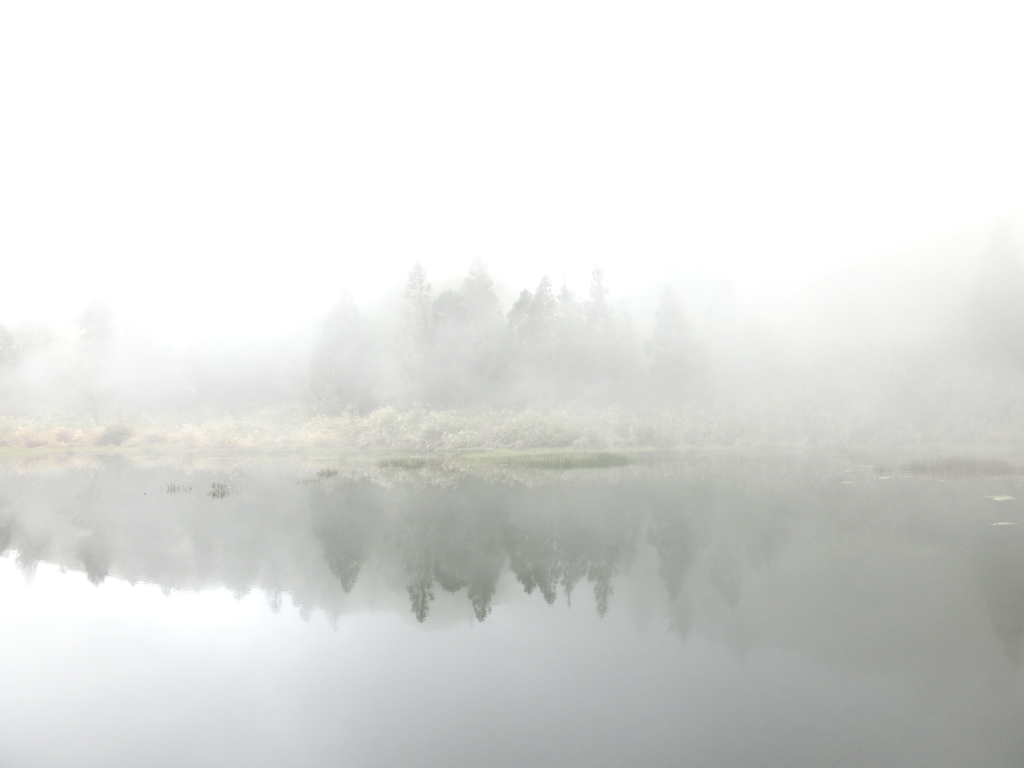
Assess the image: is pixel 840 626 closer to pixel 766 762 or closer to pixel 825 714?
pixel 825 714

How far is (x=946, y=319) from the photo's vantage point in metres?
48.7

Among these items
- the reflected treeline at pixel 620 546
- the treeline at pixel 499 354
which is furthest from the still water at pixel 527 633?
→ the treeline at pixel 499 354

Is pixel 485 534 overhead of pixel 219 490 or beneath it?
beneath

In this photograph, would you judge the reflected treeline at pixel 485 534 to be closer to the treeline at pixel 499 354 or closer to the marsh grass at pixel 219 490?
the marsh grass at pixel 219 490

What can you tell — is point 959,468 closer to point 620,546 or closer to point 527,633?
point 620,546

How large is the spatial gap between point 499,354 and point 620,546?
36.2 metres

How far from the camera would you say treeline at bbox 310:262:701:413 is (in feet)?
161

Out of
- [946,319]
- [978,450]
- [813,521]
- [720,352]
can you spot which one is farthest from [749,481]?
[946,319]

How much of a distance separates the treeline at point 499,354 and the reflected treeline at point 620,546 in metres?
20.2

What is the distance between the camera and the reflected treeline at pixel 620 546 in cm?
1278

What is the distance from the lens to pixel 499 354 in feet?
174

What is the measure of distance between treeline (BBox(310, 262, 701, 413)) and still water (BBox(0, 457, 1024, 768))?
1008 inches

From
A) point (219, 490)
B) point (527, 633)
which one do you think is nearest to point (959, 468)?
point (527, 633)

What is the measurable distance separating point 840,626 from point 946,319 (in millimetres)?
47612
